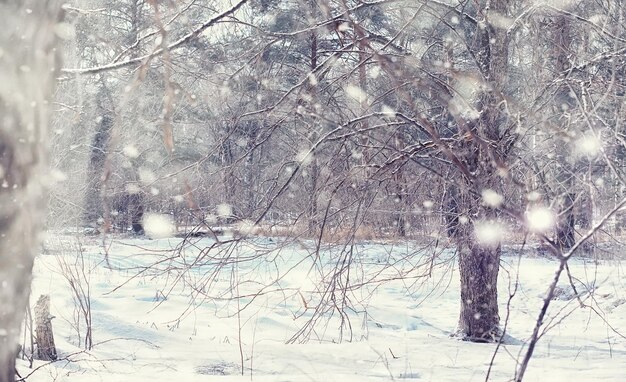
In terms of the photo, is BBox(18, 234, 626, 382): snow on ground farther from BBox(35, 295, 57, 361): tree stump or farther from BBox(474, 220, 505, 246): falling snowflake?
BBox(474, 220, 505, 246): falling snowflake

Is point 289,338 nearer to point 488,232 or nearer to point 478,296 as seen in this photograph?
point 478,296

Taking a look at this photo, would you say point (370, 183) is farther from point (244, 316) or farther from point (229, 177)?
point (244, 316)

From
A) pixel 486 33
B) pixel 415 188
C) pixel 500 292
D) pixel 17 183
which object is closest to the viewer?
pixel 17 183

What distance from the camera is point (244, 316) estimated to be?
9266 mm

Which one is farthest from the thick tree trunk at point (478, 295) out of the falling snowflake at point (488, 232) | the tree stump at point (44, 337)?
the tree stump at point (44, 337)

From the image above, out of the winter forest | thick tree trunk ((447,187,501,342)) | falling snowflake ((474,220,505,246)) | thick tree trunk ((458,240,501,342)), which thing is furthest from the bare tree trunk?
thick tree trunk ((458,240,501,342))

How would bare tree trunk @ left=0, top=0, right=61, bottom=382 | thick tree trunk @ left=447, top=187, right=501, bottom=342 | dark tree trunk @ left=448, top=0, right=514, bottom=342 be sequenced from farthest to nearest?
1. thick tree trunk @ left=447, top=187, right=501, bottom=342
2. dark tree trunk @ left=448, top=0, right=514, bottom=342
3. bare tree trunk @ left=0, top=0, right=61, bottom=382

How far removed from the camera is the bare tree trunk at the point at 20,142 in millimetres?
2039

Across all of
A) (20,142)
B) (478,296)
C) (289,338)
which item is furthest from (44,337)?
(478,296)

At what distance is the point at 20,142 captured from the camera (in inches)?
81.8

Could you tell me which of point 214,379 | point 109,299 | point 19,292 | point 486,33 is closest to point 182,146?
point 109,299

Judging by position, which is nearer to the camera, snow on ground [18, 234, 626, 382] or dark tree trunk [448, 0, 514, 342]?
snow on ground [18, 234, 626, 382]

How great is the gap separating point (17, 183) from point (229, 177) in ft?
11.1

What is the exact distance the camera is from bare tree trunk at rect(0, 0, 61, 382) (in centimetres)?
204
